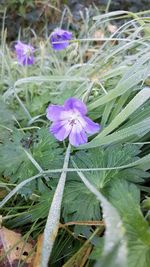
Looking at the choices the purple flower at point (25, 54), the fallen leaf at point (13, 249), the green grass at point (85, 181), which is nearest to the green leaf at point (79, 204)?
the green grass at point (85, 181)

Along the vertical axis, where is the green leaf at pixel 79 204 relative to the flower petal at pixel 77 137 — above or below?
below

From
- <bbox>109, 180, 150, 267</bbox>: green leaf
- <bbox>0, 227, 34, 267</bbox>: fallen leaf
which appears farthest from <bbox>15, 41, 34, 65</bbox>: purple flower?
<bbox>109, 180, 150, 267</bbox>: green leaf

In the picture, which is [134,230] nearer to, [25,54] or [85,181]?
[85,181]

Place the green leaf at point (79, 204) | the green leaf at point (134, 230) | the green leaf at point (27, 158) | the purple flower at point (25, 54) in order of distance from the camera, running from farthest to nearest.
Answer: the purple flower at point (25, 54)
the green leaf at point (27, 158)
the green leaf at point (79, 204)
the green leaf at point (134, 230)

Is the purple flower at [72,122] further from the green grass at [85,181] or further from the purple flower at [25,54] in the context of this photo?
the purple flower at [25,54]

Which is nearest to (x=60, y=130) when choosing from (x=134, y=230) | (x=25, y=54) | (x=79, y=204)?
(x=79, y=204)

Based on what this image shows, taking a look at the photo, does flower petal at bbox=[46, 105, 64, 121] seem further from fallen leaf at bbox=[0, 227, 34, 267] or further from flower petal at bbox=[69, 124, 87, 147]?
fallen leaf at bbox=[0, 227, 34, 267]
